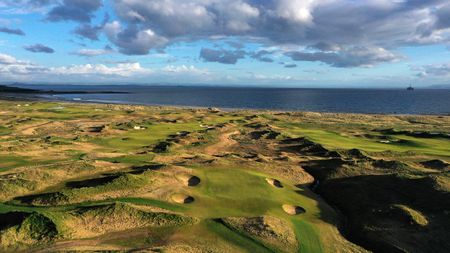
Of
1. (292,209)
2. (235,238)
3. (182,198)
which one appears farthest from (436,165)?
(235,238)

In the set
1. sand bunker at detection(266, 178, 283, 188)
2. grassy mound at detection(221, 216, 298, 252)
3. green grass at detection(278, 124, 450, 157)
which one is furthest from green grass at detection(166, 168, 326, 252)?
green grass at detection(278, 124, 450, 157)

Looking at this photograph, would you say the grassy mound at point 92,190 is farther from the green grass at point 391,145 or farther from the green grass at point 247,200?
the green grass at point 391,145

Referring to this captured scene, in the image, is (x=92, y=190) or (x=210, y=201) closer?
(x=210, y=201)

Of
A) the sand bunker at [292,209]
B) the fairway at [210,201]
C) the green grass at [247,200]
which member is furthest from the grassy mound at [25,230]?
the sand bunker at [292,209]

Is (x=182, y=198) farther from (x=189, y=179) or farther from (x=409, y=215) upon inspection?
(x=409, y=215)

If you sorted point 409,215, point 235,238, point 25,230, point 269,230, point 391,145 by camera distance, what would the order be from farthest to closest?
point 391,145
point 409,215
point 269,230
point 235,238
point 25,230

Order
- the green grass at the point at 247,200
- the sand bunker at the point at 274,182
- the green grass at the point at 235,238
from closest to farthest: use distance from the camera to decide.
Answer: the green grass at the point at 235,238
the green grass at the point at 247,200
the sand bunker at the point at 274,182
